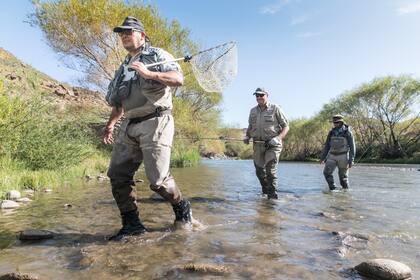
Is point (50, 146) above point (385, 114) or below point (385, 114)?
below

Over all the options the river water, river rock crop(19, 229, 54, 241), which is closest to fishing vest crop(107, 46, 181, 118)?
the river water

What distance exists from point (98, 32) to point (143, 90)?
2246 centimetres

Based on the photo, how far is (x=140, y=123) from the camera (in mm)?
4648

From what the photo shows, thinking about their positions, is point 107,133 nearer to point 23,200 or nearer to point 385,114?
point 23,200

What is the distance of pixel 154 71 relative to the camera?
15.0ft

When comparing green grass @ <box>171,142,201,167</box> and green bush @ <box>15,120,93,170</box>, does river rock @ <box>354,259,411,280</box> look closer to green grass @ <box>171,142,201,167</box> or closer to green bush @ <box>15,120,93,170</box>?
green bush @ <box>15,120,93,170</box>

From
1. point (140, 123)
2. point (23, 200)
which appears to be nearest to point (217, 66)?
point (140, 123)

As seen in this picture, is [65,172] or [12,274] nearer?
[12,274]

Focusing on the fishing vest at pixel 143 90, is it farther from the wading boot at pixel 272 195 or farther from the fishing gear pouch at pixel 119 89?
the wading boot at pixel 272 195

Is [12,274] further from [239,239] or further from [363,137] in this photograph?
[363,137]

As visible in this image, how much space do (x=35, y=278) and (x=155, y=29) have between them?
24.8 metres

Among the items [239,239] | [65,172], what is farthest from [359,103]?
[239,239]

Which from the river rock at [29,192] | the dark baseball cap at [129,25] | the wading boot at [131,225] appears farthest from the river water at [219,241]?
the dark baseball cap at [129,25]

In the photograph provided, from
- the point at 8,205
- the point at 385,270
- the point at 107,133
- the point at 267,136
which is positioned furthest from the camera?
the point at 267,136
